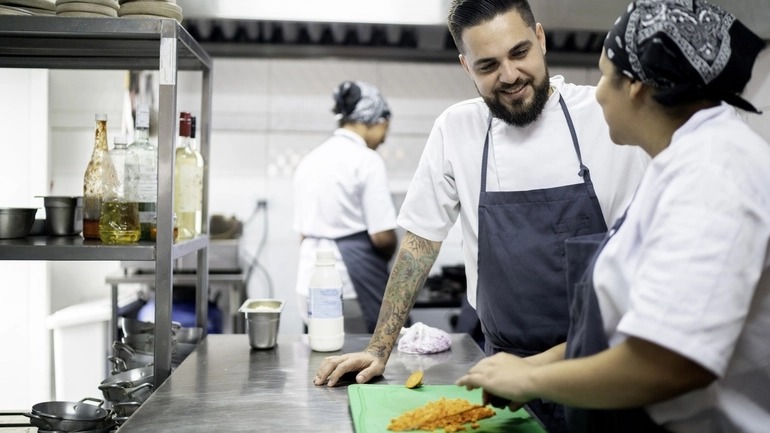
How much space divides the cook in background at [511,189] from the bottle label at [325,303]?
191mm

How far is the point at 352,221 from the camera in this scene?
331 cm

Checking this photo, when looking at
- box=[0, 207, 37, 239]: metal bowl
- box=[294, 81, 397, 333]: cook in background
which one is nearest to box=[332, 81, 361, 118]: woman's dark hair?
box=[294, 81, 397, 333]: cook in background

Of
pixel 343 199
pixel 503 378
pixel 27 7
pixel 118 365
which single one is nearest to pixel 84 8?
pixel 27 7

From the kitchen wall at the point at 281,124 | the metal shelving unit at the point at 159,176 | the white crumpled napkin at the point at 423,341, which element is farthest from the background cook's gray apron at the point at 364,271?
the metal shelving unit at the point at 159,176

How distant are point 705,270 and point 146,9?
1464 mm

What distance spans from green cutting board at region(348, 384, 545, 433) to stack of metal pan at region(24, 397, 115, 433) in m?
0.57

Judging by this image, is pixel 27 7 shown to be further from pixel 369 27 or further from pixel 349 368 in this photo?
pixel 369 27

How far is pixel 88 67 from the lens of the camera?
2.10m

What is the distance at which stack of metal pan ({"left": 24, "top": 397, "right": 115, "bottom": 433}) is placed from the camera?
4.71 feet

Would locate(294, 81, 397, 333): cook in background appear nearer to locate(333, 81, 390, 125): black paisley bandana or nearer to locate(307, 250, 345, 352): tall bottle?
locate(333, 81, 390, 125): black paisley bandana

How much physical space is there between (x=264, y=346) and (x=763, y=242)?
139cm

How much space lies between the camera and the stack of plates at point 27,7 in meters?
1.65

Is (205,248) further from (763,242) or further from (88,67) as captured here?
(763,242)

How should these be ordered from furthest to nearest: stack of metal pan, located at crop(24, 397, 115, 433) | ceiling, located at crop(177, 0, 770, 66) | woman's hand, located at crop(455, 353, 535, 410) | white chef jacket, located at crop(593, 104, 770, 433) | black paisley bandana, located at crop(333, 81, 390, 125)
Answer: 1. black paisley bandana, located at crop(333, 81, 390, 125)
2. ceiling, located at crop(177, 0, 770, 66)
3. stack of metal pan, located at crop(24, 397, 115, 433)
4. woman's hand, located at crop(455, 353, 535, 410)
5. white chef jacket, located at crop(593, 104, 770, 433)
